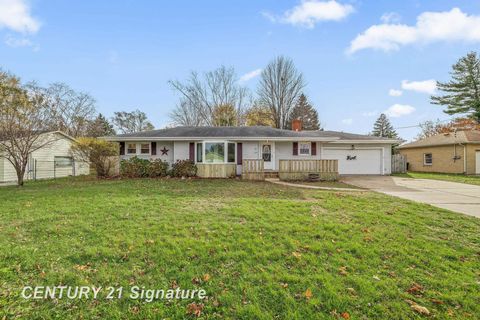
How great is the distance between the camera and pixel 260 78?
93.6 feet

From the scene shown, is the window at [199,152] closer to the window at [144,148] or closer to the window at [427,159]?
the window at [144,148]

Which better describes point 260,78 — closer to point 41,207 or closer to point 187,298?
point 41,207

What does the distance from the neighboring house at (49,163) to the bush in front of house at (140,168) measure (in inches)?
133

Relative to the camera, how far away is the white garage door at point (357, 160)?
17594mm

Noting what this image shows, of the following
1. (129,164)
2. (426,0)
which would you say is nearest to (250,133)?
(129,164)

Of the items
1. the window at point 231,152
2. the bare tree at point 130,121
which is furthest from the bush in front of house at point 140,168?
the bare tree at point 130,121

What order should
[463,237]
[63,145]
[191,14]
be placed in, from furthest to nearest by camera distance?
[63,145], [191,14], [463,237]

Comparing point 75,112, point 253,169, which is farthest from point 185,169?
point 75,112

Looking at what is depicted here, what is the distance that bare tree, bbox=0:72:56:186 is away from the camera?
465 inches

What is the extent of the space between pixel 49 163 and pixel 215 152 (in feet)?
43.8

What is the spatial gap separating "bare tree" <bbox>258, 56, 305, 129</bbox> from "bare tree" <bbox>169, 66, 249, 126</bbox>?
332 cm

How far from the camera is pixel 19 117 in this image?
12.1 metres

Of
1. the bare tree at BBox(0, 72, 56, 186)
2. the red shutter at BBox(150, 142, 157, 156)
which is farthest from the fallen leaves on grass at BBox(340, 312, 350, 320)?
the bare tree at BBox(0, 72, 56, 186)

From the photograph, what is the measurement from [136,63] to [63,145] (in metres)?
9.25
